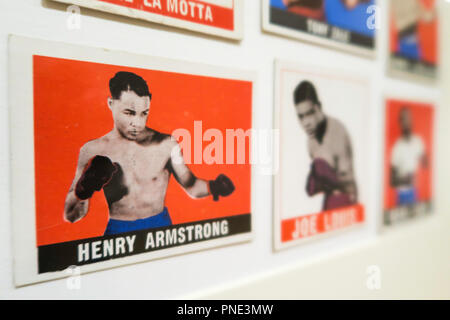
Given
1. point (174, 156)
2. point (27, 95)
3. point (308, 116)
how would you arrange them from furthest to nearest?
1. point (308, 116)
2. point (174, 156)
3. point (27, 95)

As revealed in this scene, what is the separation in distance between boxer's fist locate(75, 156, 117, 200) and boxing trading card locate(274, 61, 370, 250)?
39 centimetres

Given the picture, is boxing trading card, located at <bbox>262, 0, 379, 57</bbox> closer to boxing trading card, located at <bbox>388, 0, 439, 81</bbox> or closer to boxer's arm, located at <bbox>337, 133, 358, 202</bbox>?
boxing trading card, located at <bbox>388, 0, 439, 81</bbox>

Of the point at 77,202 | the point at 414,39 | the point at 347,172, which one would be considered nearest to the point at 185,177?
the point at 77,202

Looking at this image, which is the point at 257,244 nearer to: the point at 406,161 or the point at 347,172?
the point at 347,172

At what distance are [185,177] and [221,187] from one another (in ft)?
0.29

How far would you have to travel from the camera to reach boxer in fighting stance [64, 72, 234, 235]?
558mm

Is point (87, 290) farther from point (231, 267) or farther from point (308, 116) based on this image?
point (308, 116)

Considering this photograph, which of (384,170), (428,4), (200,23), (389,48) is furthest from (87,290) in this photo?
(428,4)

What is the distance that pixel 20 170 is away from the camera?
1.66ft

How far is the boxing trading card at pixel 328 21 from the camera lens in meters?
0.75

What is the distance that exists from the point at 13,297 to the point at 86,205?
0.18 meters

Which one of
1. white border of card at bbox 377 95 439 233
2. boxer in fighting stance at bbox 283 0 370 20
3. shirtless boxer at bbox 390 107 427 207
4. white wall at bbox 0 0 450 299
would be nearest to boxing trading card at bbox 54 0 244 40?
white wall at bbox 0 0 450 299

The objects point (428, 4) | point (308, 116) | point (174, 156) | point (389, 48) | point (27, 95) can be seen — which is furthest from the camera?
point (428, 4)
